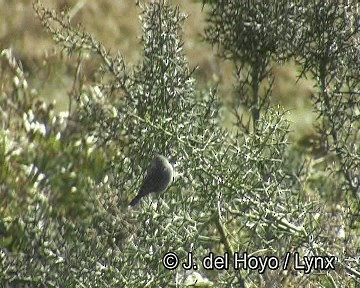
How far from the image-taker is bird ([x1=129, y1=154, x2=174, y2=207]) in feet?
6.14

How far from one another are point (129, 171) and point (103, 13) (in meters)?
5.57

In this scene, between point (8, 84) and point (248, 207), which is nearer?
point (248, 207)

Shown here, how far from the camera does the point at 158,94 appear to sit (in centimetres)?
210

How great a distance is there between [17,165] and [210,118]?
114 centimetres

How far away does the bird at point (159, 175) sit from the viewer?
6.14 feet

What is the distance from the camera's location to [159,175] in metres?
1.87

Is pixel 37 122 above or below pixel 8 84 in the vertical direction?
below

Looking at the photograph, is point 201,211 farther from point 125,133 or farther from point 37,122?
point 37,122

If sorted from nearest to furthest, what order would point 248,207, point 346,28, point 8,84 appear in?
point 248,207 → point 346,28 → point 8,84

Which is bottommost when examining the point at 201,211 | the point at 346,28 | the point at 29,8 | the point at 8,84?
the point at 201,211

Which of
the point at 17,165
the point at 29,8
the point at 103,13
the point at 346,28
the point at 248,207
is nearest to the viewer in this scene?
the point at 248,207

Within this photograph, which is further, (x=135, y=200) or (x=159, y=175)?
(x=135, y=200)

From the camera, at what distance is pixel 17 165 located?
3.12 meters

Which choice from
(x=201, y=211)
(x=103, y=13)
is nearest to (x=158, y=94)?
(x=201, y=211)
